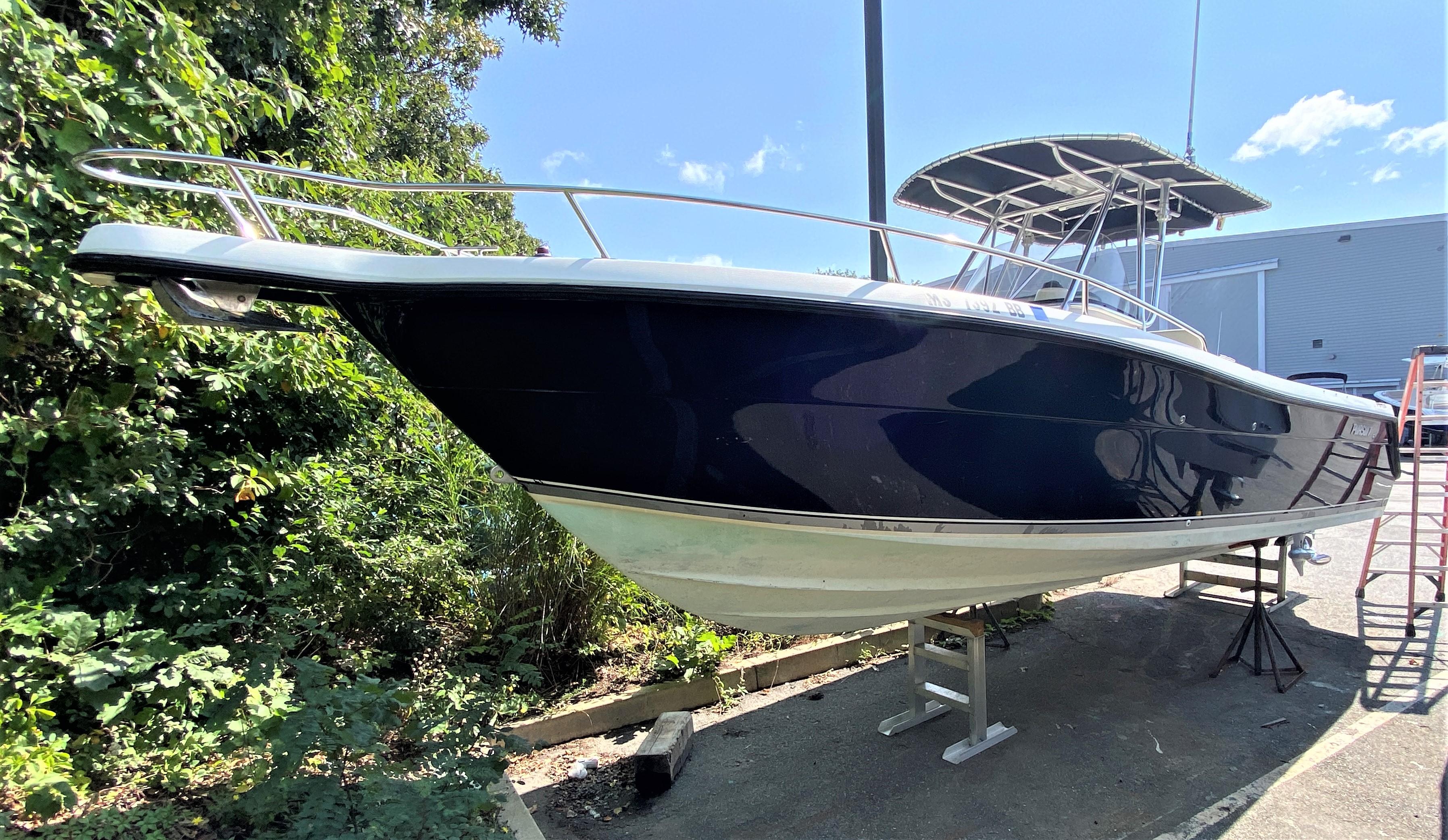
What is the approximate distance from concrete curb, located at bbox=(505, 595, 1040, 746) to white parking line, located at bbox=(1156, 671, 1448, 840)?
1.15 m

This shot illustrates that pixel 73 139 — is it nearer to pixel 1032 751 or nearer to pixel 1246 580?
pixel 1032 751

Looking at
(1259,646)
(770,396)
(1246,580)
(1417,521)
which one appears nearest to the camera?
(770,396)

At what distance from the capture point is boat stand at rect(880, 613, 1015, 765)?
2.85 m

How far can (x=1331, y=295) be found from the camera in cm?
1788

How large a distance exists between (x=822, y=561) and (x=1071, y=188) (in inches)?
119

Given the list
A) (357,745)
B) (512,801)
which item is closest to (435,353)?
(357,745)

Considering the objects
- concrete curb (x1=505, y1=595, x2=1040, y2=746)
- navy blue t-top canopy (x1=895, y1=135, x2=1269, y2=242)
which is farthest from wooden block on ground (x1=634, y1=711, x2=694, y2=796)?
navy blue t-top canopy (x1=895, y1=135, x2=1269, y2=242)

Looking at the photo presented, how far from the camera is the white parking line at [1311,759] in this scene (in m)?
2.32

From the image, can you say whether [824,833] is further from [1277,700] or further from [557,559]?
[1277,700]

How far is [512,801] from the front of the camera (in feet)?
7.29

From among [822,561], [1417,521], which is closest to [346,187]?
[822,561]

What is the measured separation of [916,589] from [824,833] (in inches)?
35.1

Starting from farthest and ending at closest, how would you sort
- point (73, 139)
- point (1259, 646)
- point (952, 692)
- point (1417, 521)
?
point (1417, 521), point (1259, 646), point (952, 692), point (73, 139)

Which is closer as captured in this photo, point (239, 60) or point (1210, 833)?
point (1210, 833)
